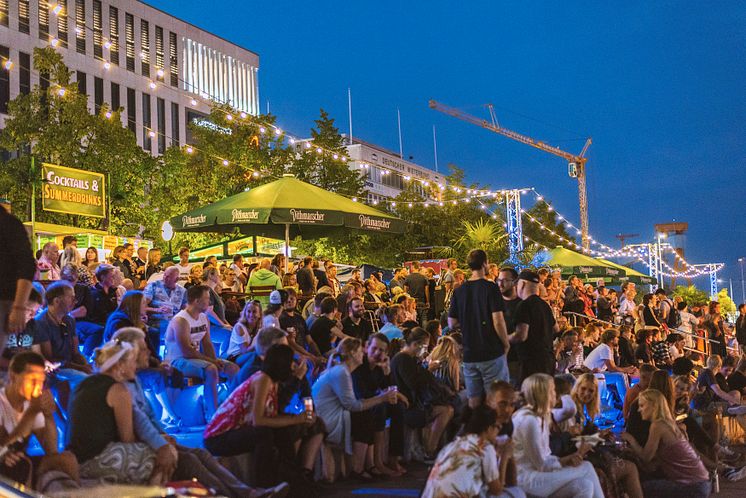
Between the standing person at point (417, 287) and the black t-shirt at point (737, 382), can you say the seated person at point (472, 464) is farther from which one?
the standing person at point (417, 287)

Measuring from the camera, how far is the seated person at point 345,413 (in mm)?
8250

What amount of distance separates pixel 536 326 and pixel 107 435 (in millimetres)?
4581

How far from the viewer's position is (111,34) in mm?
53156

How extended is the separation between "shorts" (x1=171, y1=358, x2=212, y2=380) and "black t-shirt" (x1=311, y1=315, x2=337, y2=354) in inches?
90.5

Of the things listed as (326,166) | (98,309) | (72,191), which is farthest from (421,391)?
(326,166)

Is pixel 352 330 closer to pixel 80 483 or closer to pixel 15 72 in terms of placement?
pixel 80 483

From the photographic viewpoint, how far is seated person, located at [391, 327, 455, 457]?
939cm

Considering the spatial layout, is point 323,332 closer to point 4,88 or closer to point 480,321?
point 480,321

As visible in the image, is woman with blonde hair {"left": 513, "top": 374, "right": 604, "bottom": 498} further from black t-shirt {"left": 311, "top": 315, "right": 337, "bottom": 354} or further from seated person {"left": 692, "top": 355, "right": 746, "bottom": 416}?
seated person {"left": 692, "top": 355, "right": 746, "bottom": 416}

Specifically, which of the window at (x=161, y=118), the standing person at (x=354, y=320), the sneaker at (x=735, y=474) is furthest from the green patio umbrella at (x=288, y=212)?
the window at (x=161, y=118)

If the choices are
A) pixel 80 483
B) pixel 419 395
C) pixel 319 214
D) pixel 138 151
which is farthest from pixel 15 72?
pixel 80 483

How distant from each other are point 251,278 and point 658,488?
6.92m

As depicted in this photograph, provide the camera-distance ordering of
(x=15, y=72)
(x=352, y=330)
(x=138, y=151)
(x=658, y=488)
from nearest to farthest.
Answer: (x=658, y=488)
(x=352, y=330)
(x=138, y=151)
(x=15, y=72)

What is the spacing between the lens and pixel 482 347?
828 cm
